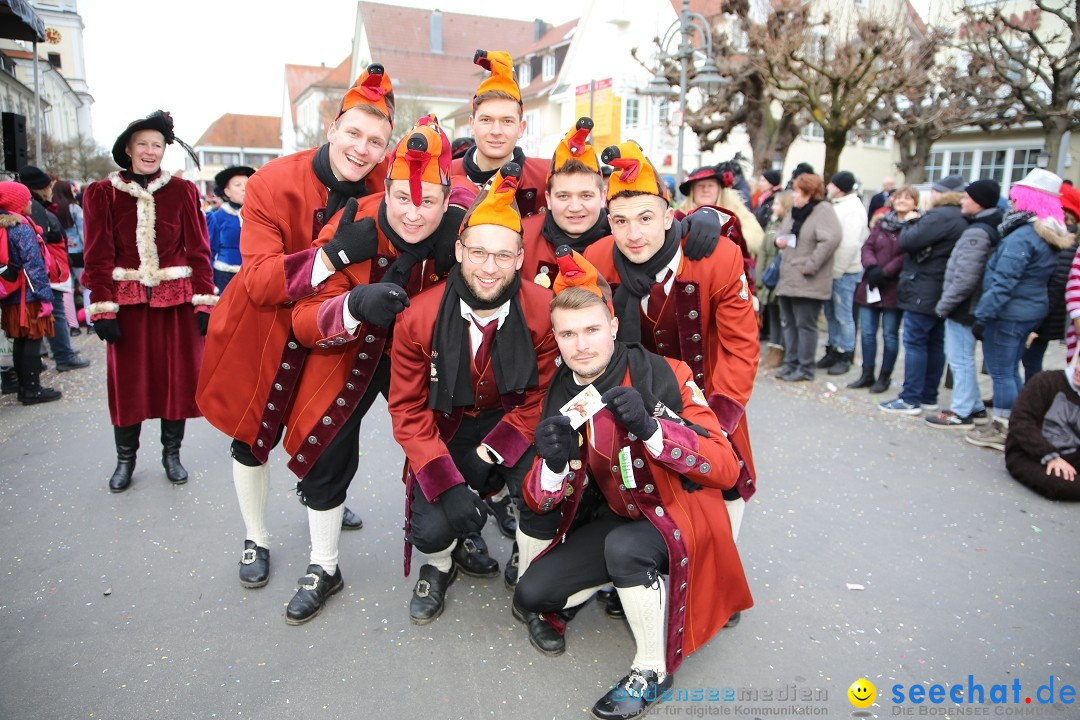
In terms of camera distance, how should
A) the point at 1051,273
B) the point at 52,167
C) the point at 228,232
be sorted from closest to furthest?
the point at 1051,273, the point at 228,232, the point at 52,167

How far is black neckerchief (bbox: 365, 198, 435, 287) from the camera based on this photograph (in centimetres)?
286

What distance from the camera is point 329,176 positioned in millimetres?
3057

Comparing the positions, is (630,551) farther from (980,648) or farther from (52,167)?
(52,167)

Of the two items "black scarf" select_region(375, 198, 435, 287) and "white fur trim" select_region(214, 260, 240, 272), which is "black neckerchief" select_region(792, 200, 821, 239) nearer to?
"black scarf" select_region(375, 198, 435, 287)

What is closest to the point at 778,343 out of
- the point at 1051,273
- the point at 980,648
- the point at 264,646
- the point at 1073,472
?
the point at 1051,273

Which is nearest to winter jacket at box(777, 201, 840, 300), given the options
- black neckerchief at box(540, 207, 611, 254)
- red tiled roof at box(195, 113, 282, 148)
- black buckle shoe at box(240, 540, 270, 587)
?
black neckerchief at box(540, 207, 611, 254)

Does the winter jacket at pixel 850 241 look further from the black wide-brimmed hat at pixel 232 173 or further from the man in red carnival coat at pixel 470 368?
the black wide-brimmed hat at pixel 232 173

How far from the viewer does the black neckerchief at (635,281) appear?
2.93 m

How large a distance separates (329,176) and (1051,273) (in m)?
5.17

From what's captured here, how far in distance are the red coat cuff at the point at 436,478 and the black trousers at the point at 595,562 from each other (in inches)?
18.5

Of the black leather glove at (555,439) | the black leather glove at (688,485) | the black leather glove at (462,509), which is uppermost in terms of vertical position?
the black leather glove at (555,439)

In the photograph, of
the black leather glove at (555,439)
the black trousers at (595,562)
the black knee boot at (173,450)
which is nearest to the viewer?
the black leather glove at (555,439)

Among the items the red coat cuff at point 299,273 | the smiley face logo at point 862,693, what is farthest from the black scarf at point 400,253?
the smiley face logo at point 862,693

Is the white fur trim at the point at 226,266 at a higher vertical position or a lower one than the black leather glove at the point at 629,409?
higher
